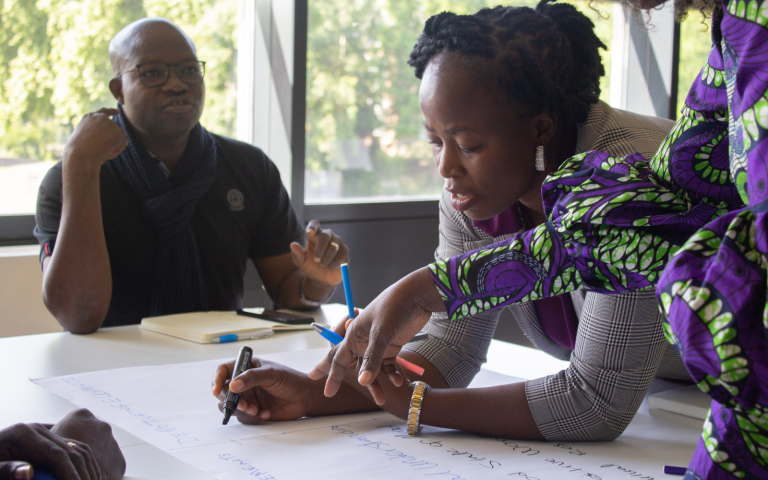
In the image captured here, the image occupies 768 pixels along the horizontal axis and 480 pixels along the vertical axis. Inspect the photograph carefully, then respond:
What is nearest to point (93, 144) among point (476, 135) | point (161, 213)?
point (161, 213)

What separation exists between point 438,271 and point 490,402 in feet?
0.89

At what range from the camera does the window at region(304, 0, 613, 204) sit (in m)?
3.13

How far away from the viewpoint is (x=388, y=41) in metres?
3.43

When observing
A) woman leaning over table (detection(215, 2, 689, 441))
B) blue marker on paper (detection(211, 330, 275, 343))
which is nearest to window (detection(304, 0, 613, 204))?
blue marker on paper (detection(211, 330, 275, 343))

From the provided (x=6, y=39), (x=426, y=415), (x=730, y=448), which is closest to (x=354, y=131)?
(x=6, y=39)

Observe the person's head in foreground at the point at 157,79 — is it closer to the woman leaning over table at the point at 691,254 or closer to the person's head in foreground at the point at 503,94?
the person's head in foreground at the point at 503,94

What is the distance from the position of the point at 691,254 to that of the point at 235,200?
5.71 feet

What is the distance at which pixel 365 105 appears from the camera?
11.3 feet

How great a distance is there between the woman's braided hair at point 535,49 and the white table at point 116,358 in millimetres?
472

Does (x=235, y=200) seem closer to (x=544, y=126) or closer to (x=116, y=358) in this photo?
(x=116, y=358)

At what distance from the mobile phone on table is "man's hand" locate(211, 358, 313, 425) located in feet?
1.87

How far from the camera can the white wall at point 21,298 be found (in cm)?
194

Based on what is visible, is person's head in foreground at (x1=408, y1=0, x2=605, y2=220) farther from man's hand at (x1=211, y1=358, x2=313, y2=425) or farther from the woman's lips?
man's hand at (x1=211, y1=358, x2=313, y2=425)

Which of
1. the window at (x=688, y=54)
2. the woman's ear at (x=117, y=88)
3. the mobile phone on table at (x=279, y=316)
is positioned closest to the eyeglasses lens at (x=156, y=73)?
the woman's ear at (x=117, y=88)
